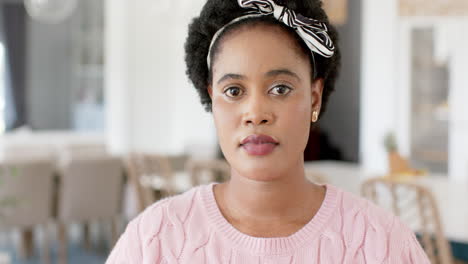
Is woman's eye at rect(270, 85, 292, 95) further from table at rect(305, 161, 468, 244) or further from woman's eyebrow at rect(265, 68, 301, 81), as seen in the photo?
table at rect(305, 161, 468, 244)

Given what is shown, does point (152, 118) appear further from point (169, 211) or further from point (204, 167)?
point (169, 211)

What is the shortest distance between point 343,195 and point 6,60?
850 centimetres

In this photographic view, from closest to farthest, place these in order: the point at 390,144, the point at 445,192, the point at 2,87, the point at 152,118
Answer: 1. the point at 445,192
2. the point at 390,144
3. the point at 152,118
4. the point at 2,87

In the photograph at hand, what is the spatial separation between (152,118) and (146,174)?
3857 mm

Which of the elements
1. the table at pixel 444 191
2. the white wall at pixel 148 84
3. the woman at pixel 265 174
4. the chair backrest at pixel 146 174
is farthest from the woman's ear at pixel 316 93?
the white wall at pixel 148 84

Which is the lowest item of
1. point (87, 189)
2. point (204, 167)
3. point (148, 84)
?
point (87, 189)

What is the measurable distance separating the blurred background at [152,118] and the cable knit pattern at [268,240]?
95cm

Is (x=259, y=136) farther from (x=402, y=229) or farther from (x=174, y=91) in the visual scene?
(x=174, y=91)

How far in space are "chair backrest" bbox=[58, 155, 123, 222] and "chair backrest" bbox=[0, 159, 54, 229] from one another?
123 mm

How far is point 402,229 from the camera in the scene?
2.83 ft

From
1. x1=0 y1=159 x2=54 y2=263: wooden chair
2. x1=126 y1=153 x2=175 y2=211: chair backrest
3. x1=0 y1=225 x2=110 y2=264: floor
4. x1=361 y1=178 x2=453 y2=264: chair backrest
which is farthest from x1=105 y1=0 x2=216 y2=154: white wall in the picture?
x1=361 y1=178 x2=453 y2=264: chair backrest

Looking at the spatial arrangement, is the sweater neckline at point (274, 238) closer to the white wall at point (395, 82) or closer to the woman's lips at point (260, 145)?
the woman's lips at point (260, 145)

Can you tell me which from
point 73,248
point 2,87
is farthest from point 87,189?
point 2,87

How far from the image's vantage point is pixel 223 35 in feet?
2.70
